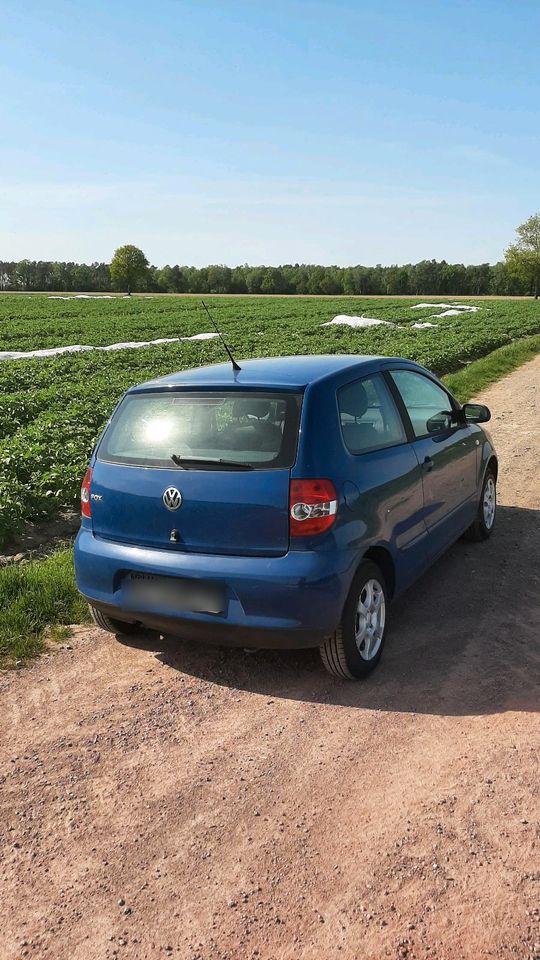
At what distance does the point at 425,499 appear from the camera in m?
4.72

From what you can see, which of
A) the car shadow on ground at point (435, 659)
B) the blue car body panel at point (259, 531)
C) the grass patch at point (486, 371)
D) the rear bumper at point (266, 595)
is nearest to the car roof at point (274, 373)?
the blue car body panel at point (259, 531)

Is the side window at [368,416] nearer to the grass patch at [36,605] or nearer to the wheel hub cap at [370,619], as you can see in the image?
the wheel hub cap at [370,619]

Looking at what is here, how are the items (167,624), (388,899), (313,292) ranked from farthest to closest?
1. (313,292)
2. (167,624)
3. (388,899)

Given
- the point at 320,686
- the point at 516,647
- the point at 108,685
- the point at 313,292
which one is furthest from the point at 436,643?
the point at 313,292

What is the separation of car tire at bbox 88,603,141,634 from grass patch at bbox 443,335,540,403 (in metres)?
10.1

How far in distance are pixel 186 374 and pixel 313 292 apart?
119m

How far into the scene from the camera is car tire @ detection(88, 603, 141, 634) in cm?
438

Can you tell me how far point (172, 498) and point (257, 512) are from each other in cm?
47

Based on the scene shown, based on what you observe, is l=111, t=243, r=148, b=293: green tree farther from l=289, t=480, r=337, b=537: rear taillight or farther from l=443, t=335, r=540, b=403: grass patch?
l=289, t=480, r=337, b=537: rear taillight

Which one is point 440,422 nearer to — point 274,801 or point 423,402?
point 423,402

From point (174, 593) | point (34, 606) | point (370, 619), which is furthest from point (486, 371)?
point (174, 593)

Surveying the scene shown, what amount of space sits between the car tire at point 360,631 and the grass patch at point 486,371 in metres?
9.87

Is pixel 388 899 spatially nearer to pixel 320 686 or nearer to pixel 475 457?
pixel 320 686

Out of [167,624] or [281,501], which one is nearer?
[281,501]
